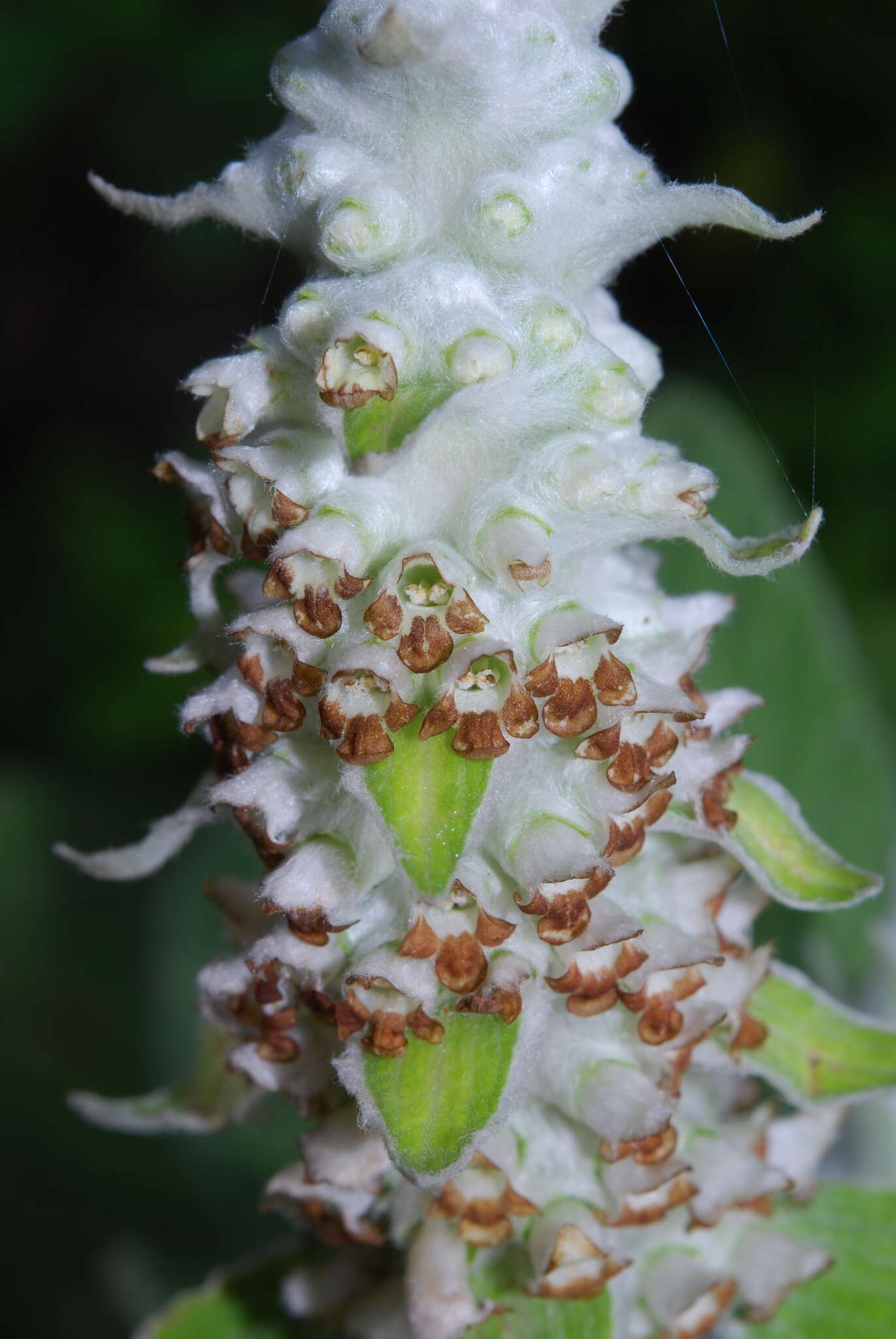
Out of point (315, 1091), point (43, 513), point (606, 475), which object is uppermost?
point (606, 475)

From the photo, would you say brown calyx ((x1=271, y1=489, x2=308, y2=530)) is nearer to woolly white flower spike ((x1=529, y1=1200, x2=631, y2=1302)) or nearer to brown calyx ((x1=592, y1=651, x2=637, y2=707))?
brown calyx ((x1=592, y1=651, x2=637, y2=707))

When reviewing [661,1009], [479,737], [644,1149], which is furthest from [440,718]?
[644,1149]

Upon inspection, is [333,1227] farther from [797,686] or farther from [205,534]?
[797,686]

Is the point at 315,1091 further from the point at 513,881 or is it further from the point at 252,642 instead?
the point at 252,642

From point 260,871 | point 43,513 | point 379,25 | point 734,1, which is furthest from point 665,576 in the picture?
point 43,513

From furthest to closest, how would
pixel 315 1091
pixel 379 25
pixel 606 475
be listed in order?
1. pixel 315 1091
2. pixel 606 475
3. pixel 379 25

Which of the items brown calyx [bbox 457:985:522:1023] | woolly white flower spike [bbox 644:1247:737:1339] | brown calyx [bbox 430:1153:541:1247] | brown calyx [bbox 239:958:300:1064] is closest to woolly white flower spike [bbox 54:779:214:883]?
brown calyx [bbox 239:958:300:1064]

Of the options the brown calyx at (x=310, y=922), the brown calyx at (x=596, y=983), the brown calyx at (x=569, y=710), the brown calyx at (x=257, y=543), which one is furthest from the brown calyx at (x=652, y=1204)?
the brown calyx at (x=257, y=543)
